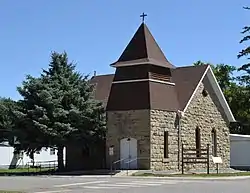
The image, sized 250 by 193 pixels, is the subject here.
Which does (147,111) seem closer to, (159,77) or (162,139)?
(162,139)

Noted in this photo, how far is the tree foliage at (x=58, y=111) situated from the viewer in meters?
42.8

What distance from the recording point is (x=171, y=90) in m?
45.1

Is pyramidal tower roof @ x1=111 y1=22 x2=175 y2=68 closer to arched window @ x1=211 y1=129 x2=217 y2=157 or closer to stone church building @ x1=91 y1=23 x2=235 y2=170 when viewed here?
stone church building @ x1=91 y1=23 x2=235 y2=170

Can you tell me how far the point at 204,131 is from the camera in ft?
160

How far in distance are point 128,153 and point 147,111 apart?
3400mm

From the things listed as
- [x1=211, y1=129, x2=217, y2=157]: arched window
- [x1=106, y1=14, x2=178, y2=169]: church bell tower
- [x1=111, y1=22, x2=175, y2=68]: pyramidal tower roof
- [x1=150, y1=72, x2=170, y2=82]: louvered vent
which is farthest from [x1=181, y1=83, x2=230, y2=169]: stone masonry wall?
[x1=111, y1=22, x2=175, y2=68]: pyramidal tower roof

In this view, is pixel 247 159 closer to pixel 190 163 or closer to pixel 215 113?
pixel 215 113

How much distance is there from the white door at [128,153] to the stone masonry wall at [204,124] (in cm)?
467

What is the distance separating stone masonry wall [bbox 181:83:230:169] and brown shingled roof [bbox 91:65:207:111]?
80cm

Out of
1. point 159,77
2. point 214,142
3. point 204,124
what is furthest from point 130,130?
point 214,142

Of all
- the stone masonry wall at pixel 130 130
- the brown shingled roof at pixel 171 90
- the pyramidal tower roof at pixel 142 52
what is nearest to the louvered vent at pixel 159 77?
the brown shingled roof at pixel 171 90

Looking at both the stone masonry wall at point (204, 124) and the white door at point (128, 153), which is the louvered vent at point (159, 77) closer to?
the stone masonry wall at point (204, 124)

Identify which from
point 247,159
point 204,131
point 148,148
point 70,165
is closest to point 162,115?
point 148,148

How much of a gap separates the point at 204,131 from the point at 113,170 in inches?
399
